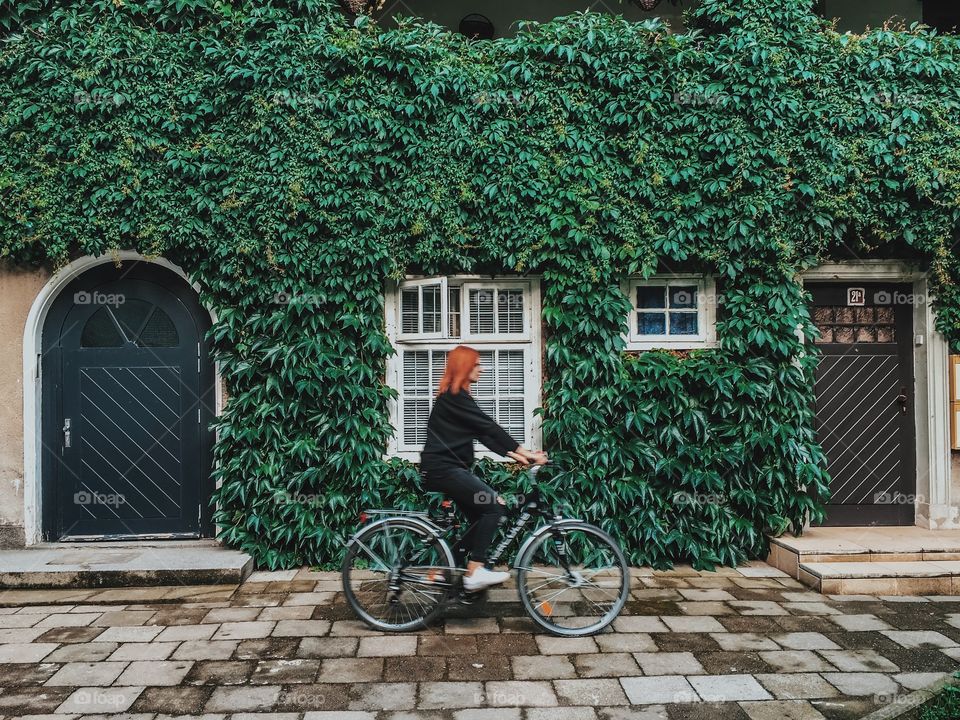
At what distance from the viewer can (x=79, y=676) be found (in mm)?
4000

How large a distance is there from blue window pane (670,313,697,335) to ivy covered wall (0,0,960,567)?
37cm

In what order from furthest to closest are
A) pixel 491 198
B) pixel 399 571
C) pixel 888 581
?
A: pixel 491 198 < pixel 888 581 < pixel 399 571

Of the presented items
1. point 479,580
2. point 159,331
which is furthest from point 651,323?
point 159,331

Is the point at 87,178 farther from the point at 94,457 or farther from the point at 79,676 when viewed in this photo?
the point at 79,676

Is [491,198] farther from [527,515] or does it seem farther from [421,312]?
[527,515]

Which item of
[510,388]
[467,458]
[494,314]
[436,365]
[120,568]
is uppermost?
[494,314]

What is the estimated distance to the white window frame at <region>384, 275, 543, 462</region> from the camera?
6758 mm

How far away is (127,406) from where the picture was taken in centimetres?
685

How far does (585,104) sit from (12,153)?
5283 mm

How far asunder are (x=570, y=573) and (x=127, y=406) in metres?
4.67

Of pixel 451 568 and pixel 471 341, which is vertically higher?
pixel 471 341

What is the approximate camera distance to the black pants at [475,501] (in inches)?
183

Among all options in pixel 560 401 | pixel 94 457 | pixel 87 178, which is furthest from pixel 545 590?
pixel 87 178

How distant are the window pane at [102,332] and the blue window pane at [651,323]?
5093mm
